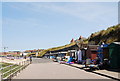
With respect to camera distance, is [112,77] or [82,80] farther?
[112,77]

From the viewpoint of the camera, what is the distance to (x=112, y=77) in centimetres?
1552

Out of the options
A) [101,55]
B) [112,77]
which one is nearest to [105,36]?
[101,55]

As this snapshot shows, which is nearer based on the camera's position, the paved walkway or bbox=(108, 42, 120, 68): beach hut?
the paved walkway

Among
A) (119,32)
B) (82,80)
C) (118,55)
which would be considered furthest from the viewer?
(119,32)

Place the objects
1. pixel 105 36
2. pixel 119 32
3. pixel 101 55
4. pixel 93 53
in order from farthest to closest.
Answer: pixel 105 36
pixel 119 32
pixel 93 53
pixel 101 55

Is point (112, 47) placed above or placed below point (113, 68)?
above

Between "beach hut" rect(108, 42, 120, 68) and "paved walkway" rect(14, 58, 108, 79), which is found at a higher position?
"beach hut" rect(108, 42, 120, 68)

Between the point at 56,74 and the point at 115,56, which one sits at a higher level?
the point at 115,56

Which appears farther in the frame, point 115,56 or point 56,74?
point 115,56

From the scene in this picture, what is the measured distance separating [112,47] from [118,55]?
1.22 m

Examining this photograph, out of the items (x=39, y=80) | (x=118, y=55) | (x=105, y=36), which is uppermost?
(x=105, y=36)

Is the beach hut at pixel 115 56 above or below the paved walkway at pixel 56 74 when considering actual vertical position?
above

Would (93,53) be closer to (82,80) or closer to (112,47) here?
(112,47)

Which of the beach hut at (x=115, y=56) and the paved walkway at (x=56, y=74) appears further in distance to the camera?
the beach hut at (x=115, y=56)
